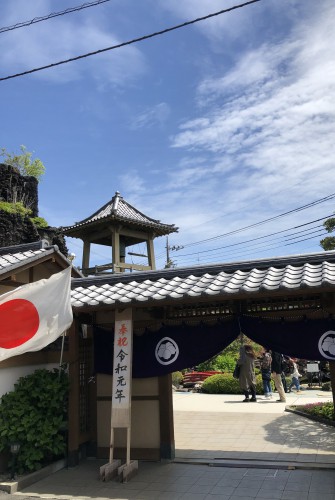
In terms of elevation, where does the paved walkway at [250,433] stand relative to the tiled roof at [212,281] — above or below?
below

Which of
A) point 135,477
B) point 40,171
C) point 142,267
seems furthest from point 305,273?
point 40,171

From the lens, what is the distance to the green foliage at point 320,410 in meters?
11.9

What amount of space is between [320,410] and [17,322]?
393 inches

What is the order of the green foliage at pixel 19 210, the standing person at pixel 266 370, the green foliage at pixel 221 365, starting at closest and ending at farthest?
1. the standing person at pixel 266 370
2. the green foliage at pixel 221 365
3. the green foliage at pixel 19 210

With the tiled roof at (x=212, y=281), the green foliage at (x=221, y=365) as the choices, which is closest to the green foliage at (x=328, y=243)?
the green foliage at (x=221, y=365)

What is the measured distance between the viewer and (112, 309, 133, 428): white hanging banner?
309 inches

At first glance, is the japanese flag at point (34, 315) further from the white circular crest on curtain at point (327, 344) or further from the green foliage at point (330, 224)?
the green foliage at point (330, 224)

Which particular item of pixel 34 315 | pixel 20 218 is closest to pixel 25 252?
pixel 34 315

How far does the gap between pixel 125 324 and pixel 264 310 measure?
2.84 metres

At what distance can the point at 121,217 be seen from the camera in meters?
23.7

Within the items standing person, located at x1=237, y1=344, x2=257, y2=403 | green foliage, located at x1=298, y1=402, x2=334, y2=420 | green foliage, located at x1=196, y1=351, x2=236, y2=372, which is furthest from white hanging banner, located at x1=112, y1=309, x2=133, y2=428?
green foliage, located at x1=196, y1=351, x2=236, y2=372

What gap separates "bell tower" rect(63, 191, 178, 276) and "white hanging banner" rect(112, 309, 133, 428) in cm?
1420

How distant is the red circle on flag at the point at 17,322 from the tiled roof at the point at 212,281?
1.31m

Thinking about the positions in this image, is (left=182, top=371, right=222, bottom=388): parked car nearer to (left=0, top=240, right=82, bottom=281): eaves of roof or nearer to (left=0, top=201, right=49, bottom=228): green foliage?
(left=0, top=240, right=82, bottom=281): eaves of roof
